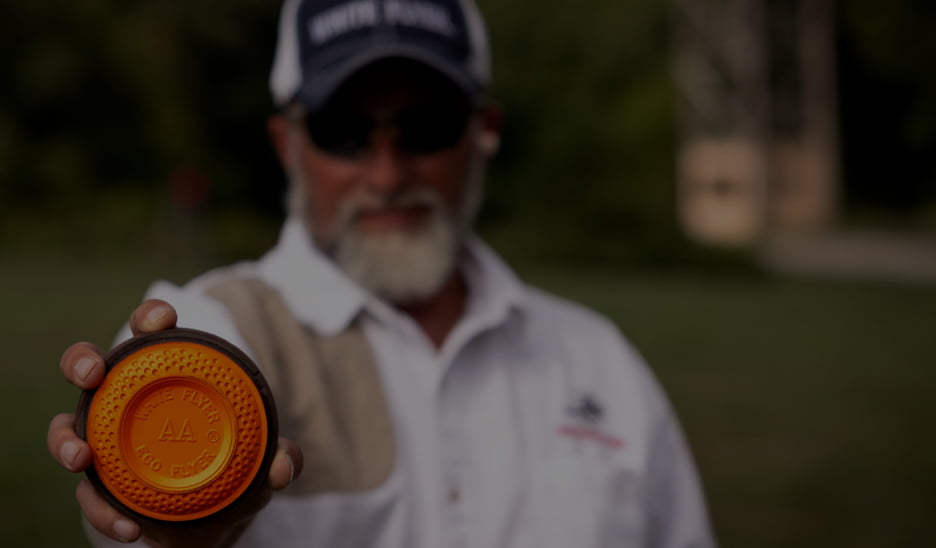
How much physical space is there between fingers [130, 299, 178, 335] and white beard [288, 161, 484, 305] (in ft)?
3.06

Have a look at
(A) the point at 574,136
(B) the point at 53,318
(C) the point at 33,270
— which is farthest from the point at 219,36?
(B) the point at 53,318

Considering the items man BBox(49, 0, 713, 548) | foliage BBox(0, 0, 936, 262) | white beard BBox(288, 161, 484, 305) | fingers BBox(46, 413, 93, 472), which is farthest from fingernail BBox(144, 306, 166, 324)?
foliage BBox(0, 0, 936, 262)

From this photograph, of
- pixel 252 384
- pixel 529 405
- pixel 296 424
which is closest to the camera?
pixel 252 384

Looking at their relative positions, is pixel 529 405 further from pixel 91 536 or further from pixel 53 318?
pixel 53 318

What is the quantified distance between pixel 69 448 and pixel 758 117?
22390 millimetres

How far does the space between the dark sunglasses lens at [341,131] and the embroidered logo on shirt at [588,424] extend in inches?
26.3

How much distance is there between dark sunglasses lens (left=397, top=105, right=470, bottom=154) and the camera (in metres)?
2.31

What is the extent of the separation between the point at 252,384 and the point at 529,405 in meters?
0.94

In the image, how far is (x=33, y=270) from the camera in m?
15.6

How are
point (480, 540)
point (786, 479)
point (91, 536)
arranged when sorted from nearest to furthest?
point (91, 536) < point (480, 540) < point (786, 479)

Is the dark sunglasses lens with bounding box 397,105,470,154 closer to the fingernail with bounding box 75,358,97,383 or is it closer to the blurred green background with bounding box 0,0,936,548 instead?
the fingernail with bounding box 75,358,97,383

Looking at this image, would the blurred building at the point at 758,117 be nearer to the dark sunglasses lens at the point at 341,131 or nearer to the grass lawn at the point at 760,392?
the grass lawn at the point at 760,392

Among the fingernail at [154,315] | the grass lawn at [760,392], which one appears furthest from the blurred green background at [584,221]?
the fingernail at [154,315]

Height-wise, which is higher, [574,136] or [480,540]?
[480,540]
